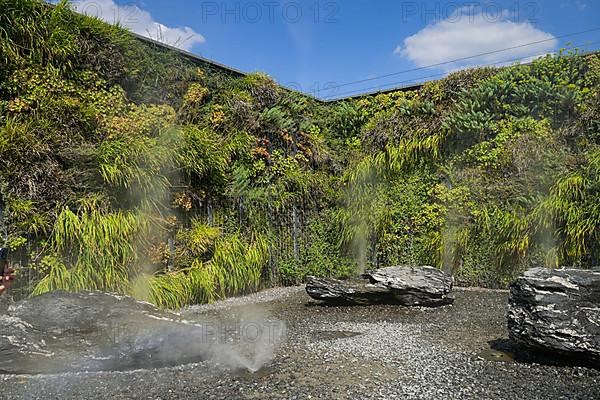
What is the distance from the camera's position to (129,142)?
19.1ft

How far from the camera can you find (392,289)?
5957mm

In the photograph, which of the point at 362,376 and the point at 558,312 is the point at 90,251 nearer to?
the point at 362,376

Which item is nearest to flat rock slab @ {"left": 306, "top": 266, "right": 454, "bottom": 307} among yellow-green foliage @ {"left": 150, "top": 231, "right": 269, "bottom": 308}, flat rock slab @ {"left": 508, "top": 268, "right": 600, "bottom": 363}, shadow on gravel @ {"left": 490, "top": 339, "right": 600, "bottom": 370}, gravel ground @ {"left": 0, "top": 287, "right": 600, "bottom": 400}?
gravel ground @ {"left": 0, "top": 287, "right": 600, "bottom": 400}

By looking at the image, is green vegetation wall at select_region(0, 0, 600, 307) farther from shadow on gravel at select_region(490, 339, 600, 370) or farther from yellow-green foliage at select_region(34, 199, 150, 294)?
shadow on gravel at select_region(490, 339, 600, 370)

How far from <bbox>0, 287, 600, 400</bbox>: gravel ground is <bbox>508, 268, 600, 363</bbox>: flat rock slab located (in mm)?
165

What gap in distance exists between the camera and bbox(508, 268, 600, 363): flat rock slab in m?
3.56

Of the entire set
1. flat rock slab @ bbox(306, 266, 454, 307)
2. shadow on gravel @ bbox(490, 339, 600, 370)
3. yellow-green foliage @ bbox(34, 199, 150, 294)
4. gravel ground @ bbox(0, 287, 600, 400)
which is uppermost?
yellow-green foliage @ bbox(34, 199, 150, 294)

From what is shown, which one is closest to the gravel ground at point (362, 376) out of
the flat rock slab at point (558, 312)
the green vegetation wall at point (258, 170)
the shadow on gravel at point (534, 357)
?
the shadow on gravel at point (534, 357)

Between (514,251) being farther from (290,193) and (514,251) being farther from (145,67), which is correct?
(145,67)

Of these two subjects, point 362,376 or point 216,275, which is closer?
point 362,376

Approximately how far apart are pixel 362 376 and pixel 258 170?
4.51 metres

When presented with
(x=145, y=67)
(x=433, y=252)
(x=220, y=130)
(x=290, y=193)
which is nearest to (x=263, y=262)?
(x=290, y=193)

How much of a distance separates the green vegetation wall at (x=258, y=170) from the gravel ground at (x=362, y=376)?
203 cm

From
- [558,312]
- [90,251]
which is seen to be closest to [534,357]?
[558,312]
